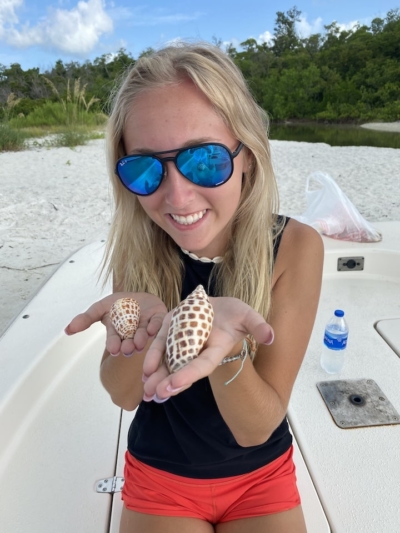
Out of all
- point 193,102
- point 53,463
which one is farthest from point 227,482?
point 193,102

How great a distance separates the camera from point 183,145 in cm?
130

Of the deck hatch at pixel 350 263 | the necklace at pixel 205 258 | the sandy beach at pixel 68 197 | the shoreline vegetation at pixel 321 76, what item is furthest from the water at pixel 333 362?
the shoreline vegetation at pixel 321 76

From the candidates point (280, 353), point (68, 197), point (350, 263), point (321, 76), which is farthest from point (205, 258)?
point (321, 76)

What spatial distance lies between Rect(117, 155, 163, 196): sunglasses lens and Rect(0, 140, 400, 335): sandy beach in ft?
7.20

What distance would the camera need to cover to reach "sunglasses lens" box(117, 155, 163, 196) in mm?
1325

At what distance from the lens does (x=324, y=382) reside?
2.32 m

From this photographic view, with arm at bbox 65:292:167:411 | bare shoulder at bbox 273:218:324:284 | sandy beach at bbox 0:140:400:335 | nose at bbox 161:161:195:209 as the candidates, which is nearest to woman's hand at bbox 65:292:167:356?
arm at bbox 65:292:167:411

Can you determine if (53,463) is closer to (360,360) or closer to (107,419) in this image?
(107,419)

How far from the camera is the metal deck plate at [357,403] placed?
2.02 metres

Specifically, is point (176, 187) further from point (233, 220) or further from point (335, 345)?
point (335, 345)

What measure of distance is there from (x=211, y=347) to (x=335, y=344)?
5.40 feet

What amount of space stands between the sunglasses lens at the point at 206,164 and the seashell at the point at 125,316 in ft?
1.43

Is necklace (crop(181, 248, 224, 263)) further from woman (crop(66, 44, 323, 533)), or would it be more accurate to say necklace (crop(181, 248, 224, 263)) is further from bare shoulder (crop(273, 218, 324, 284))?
bare shoulder (crop(273, 218, 324, 284))

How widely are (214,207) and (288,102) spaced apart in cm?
4710
